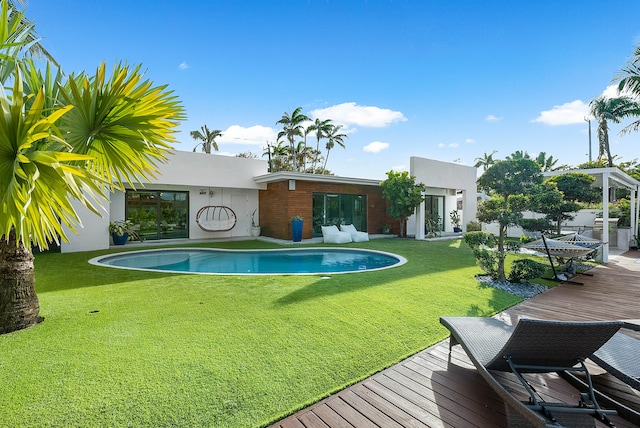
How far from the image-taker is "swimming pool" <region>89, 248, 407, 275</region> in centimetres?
879

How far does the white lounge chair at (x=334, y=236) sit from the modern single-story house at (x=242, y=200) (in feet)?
3.49

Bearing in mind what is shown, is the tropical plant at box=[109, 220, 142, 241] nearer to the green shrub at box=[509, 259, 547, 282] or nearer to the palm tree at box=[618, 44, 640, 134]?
the green shrub at box=[509, 259, 547, 282]

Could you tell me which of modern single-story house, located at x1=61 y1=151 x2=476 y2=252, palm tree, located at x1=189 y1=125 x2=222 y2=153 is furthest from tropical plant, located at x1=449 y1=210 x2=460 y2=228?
palm tree, located at x1=189 y1=125 x2=222 y2=153

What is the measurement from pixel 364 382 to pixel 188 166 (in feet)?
41.0

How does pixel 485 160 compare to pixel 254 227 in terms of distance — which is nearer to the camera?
pixel 254 227

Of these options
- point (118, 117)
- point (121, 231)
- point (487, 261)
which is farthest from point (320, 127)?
point (118, 117)

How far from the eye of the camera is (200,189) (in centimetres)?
1435

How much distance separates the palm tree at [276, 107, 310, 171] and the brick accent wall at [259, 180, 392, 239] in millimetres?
13709

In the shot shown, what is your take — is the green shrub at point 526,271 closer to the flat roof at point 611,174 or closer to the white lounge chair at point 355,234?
the flat roof at point 611,174

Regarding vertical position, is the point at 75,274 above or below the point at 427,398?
above

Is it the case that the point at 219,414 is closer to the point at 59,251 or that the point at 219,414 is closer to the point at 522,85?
the point at 59,251

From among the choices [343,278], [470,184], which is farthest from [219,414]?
[470,184]

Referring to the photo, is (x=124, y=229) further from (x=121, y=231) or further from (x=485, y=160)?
(x=485, y=160)

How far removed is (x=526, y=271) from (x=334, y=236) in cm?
775
